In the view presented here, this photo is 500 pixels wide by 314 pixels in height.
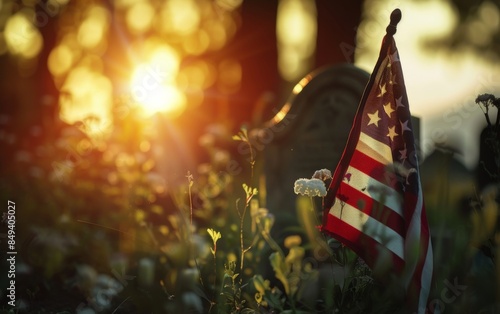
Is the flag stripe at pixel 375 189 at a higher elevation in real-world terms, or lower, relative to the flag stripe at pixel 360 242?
higher

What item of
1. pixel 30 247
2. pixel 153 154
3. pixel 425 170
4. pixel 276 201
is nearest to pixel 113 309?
pixel 30 247

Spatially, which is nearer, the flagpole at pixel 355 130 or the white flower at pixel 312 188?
the white flower at pixel 312 188

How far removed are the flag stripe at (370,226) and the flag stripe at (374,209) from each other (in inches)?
0.8

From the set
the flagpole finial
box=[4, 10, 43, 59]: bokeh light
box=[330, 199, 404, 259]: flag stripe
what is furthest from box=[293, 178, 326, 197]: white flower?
box=[4, 10, 43, 59]: bokeh light

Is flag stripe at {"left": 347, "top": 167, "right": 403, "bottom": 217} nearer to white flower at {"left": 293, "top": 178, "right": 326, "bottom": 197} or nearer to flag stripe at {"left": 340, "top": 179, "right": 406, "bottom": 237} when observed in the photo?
flag stripe at {"left": 340, "top": 179, "right": 406, "bottom": 237}

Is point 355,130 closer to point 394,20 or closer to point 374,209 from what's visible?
point 374,209

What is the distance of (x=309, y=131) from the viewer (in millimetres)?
5844

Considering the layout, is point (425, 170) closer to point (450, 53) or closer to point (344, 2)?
point (344, 2)

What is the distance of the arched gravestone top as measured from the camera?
5645mm

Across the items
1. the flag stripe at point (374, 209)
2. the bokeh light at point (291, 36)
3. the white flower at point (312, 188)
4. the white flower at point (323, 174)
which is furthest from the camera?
the bokeh light at point (291, 36)

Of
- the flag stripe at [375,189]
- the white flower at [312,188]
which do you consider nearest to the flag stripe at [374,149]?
the flag stripe at [375,189]

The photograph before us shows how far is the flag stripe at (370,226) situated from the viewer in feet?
10.7

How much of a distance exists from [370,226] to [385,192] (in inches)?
7.7

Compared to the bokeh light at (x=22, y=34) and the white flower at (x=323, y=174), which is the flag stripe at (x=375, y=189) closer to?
the white flower at (x=323, y=174)
